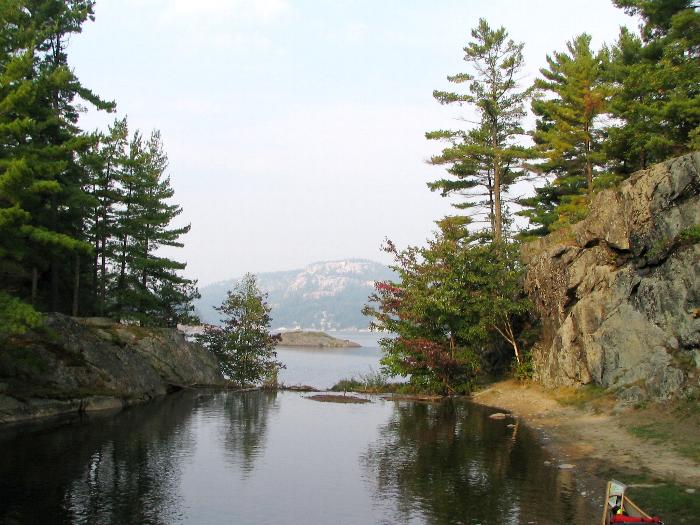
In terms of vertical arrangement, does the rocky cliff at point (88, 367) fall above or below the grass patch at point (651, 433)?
above

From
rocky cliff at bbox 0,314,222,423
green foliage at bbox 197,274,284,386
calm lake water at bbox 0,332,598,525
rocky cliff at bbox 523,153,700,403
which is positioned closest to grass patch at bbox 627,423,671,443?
rocky cliff at bbox 523,153,700,403

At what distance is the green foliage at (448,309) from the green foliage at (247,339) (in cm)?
1099

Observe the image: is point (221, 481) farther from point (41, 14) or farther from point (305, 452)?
point (41, 14)

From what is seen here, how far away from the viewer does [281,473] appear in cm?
1773

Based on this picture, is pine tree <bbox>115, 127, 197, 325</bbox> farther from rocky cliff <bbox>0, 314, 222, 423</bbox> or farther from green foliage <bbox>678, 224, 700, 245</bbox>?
green foliage <bbox>678, 224, 700, 245</bbox>

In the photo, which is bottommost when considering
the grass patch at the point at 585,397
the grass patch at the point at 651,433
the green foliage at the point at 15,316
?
the grass patch at the point at 651,433

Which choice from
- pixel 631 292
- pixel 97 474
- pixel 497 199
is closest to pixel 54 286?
pixel 97 474

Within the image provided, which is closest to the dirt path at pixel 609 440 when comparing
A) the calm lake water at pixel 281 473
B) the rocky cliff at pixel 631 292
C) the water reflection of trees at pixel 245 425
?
the calm lake water at pixel 281 473

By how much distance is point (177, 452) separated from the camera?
20156 millimetres

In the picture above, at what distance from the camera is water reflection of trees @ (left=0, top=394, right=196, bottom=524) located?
13.1m

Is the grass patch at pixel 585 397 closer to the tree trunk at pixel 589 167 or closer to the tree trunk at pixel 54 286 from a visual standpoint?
the tree trunk at pixel 589 167

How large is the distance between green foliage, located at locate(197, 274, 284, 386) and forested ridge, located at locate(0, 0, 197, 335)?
4.28 meters

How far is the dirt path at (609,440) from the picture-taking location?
16203 mm

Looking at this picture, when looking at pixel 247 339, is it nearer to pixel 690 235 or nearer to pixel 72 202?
pixel 72 202
